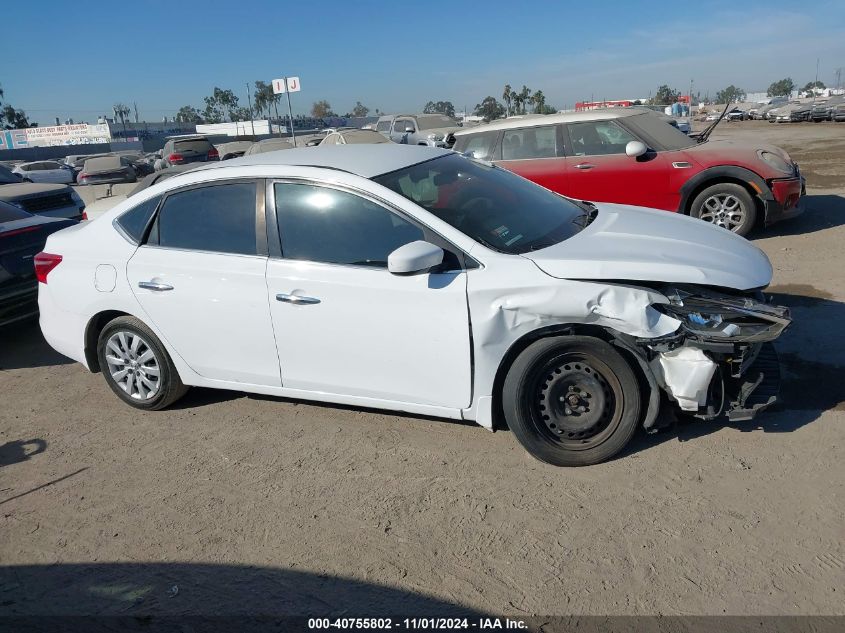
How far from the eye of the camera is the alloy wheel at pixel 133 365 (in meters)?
4.64

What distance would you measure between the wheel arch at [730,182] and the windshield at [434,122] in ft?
43.3

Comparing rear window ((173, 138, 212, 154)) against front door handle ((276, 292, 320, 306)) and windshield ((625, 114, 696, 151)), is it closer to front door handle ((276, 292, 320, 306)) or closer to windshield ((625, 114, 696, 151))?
windshield ((625, 114, 696, 151))

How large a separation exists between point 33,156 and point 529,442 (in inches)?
2171

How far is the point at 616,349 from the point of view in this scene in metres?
3.46

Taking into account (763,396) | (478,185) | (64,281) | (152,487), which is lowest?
(152,487)

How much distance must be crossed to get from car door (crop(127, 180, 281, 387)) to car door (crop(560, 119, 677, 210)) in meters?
5.28

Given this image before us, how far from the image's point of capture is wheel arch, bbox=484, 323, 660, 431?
135 inches

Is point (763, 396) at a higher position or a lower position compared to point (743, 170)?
lower

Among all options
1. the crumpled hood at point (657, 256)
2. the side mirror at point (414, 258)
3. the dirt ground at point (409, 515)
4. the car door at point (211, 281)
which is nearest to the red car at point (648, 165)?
the dirt ground at point (409, 515)

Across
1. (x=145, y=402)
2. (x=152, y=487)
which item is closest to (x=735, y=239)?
(x=152, y=487)

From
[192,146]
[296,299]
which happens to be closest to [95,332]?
[296,299]

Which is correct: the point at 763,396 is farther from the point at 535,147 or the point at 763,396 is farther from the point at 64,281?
the point at 535,147

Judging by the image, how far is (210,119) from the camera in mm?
123188

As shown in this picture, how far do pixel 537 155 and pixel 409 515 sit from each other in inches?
252
